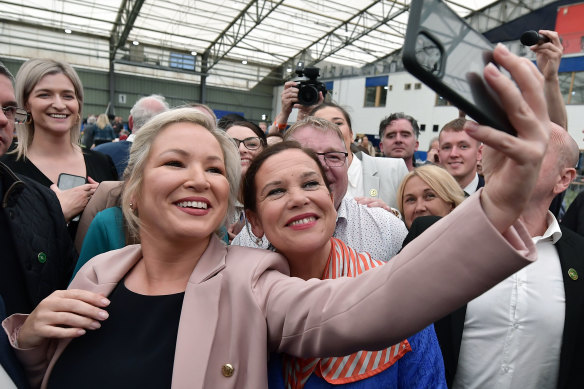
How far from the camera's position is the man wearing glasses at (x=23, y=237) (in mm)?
1410

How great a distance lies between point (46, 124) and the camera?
2.13 metres

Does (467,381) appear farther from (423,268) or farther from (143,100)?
(143,100)

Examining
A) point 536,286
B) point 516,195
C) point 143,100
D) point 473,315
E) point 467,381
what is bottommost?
point 467,381

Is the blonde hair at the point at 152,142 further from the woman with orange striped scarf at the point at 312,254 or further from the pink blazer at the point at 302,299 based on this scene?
the pink blazer at the point at 302,299

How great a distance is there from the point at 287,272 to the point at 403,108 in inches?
718

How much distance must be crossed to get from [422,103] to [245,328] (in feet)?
58.8

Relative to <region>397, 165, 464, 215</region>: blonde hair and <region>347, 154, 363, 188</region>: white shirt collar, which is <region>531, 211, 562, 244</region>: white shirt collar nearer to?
<region>397, 165, 464, 215</region>: blonde hair

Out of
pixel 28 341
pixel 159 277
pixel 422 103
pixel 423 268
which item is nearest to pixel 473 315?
pixel 423 268

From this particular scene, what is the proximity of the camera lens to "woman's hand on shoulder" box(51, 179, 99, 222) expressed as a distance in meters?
1.48

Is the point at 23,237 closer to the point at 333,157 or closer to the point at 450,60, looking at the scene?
the point at 333,157

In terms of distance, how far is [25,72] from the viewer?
2.12 m

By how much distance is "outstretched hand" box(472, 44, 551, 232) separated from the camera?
0.62m

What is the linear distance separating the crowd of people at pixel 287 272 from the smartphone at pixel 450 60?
21 millimetres

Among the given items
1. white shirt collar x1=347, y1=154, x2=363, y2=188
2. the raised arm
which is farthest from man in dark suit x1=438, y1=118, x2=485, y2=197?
the raised arm
